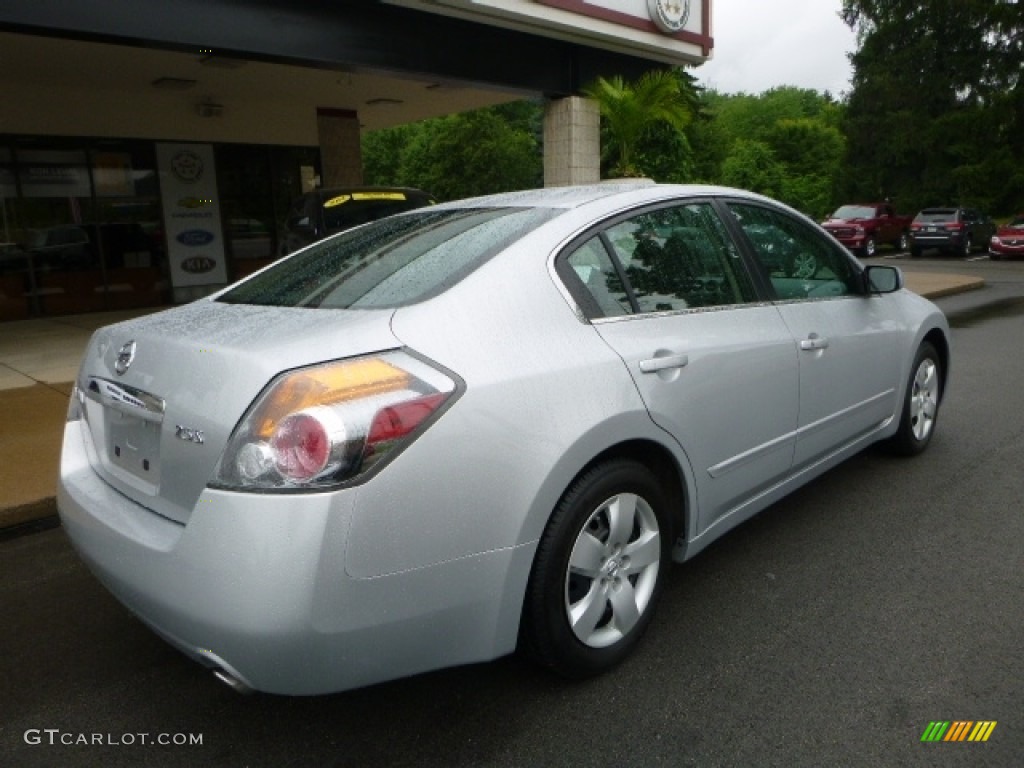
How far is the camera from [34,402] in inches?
237

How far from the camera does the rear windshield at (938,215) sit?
24834 millimetres

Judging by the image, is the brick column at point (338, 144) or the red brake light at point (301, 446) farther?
the brick column at point (338, 144)

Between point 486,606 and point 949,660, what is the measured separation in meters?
1.59

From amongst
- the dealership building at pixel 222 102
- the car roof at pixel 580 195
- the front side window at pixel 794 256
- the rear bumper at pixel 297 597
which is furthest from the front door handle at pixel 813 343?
the dealership building at pixel 222 102

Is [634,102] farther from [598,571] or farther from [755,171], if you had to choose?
[755,171]

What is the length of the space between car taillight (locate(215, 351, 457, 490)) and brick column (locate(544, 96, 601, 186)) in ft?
32.1

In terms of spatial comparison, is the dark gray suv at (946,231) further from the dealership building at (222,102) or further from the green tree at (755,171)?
the green tree at (755,171)

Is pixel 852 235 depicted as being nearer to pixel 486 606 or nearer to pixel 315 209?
pixel 315 209

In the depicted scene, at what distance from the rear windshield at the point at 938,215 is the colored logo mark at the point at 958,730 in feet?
86.4

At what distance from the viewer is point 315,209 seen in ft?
31.6

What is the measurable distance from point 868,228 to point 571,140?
1769 cm

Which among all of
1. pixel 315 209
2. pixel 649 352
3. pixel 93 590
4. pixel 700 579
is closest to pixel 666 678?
pixel 700 579
